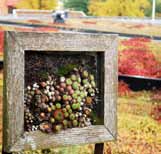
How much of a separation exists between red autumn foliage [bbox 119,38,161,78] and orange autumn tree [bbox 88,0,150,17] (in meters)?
0.28

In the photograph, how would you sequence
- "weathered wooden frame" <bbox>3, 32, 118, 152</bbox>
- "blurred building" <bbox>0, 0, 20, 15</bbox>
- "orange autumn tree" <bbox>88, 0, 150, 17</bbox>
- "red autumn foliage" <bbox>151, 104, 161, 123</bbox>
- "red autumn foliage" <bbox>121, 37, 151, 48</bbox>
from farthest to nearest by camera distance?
"orange autumn tree" <bbox>88, 0, 150, 17</bbox> < "red autumn foliage" <bbox>121, 37, 151, 48</bbox> < "blurred building" <bbox>0, 0, 20, 15</bbox> < "red autumn foliage" <bbox>151, 104, 161, 123</bbox> < "weathered wooden frame" <bbox>3, 32, 118, 152</bbox>

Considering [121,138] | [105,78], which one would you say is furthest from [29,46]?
[121,138]

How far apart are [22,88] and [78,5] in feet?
7.62

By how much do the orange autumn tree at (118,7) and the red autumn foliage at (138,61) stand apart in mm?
282

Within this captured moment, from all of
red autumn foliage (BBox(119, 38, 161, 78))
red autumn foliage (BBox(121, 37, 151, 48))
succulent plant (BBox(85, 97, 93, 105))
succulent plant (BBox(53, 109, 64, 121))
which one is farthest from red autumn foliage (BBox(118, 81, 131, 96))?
succulent plant (BBox(53, 109, 64, 121))

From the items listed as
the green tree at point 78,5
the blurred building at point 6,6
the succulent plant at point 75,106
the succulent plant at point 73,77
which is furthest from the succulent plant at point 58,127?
the green tree at point 78,5

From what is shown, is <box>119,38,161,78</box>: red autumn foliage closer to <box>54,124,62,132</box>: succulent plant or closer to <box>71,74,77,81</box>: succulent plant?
<box>71,74,77,81</box>: succulent plant

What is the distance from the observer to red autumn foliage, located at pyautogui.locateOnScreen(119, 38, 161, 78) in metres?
4.47

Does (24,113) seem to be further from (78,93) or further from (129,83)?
(129,83)

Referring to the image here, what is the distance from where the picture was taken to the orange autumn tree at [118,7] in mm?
4680

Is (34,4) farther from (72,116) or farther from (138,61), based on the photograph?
(72,116)

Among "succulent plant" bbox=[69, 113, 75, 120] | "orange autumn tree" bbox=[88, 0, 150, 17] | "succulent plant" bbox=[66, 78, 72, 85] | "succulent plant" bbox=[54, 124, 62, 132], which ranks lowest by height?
"succulent plant" bbox=[54, 124, 62, 132]

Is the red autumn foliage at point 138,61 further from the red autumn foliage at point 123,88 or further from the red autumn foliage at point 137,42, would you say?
the red autumn foliage at point 123,88

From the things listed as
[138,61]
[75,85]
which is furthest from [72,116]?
[138,61]
